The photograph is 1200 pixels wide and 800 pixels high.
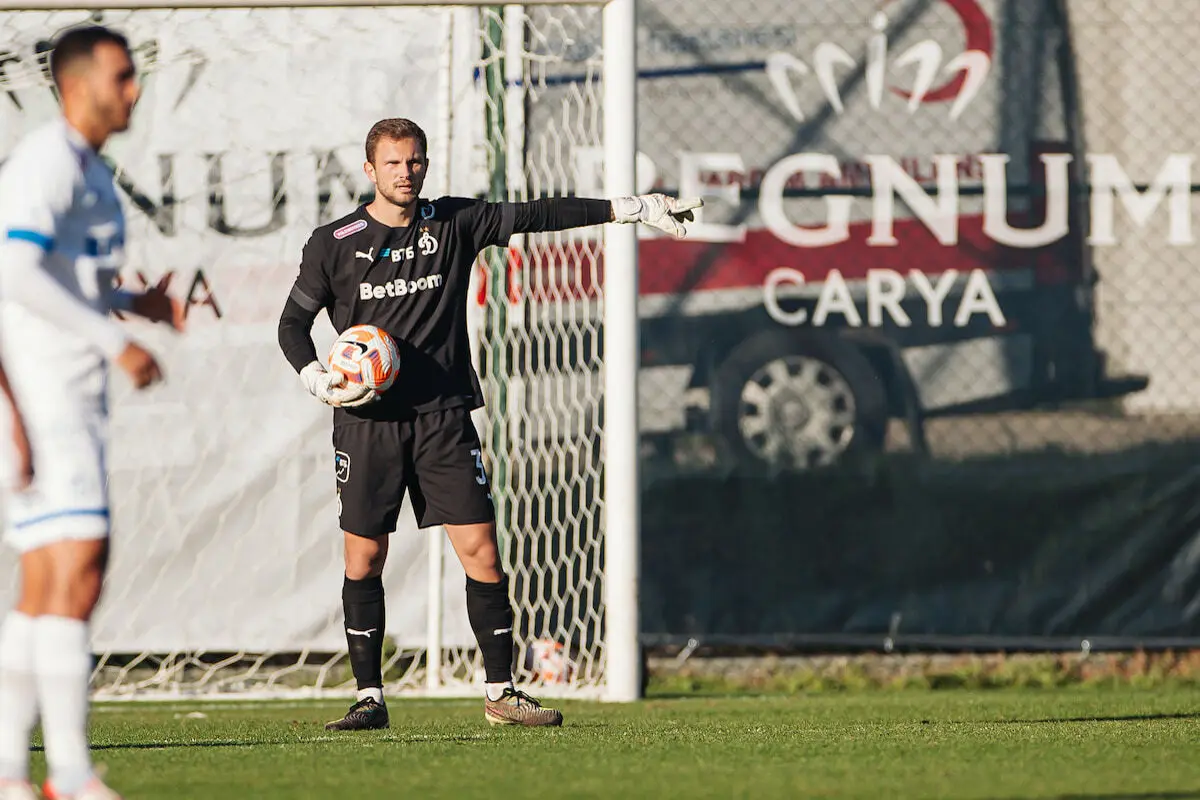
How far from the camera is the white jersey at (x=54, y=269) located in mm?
3371

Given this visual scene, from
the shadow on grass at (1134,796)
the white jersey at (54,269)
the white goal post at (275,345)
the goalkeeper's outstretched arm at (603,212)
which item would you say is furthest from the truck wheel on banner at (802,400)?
the white jersey at (54,269)

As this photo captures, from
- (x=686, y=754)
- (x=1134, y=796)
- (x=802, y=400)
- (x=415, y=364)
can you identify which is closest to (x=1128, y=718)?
(x=686, y=754)

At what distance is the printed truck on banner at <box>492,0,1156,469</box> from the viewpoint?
7633 millimetres

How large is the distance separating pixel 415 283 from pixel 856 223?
2.89m

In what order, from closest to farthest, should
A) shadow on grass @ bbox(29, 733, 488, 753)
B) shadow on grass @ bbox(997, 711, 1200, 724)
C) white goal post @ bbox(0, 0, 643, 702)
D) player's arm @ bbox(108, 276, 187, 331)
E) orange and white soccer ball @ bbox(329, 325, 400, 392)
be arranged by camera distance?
player's arm @ bbox(108, 276, 187, 331) → shadow on grass @ bbox(29, 733, 488, 753) → orange and white soccer ball @ bbox(329, 325, 400, 392) → shadow on grass @ bbox(997, 711, 1200, 724) → white goal post @ bbox(0, 0, 643, 702)

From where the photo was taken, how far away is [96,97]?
354 centimetres

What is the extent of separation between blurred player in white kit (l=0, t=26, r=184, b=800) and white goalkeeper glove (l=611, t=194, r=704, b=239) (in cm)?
208

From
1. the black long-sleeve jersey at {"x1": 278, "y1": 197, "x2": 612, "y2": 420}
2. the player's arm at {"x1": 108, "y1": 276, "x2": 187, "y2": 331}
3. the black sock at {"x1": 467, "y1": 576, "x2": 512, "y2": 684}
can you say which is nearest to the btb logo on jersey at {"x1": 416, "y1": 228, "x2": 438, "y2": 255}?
the black long-sleeve jersey at {"x1": 278, "y1": 197, "x2": 612, "y2": 420}

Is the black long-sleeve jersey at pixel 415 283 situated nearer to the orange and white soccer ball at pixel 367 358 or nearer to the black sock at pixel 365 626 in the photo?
the orange and white soccer ball at pixel 367 358

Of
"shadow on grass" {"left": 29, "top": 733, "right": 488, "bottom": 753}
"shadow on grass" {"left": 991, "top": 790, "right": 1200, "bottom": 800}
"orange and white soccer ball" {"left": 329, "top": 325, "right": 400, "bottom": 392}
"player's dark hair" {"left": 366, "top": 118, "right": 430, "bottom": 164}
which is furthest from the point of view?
"player's dark hair" {"left": 366, "top": 118, "right": 430, "bottom": 164}

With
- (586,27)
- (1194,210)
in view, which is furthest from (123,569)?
(1194,210)

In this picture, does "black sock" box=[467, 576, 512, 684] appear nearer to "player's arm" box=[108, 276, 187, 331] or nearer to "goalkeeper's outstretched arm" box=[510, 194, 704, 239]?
"goalkeeper's outstretched arm" box=[510, 194, 704, 239]

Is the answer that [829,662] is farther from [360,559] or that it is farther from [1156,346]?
[360,559]

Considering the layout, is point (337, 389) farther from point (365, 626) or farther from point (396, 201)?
point (365, 626)
